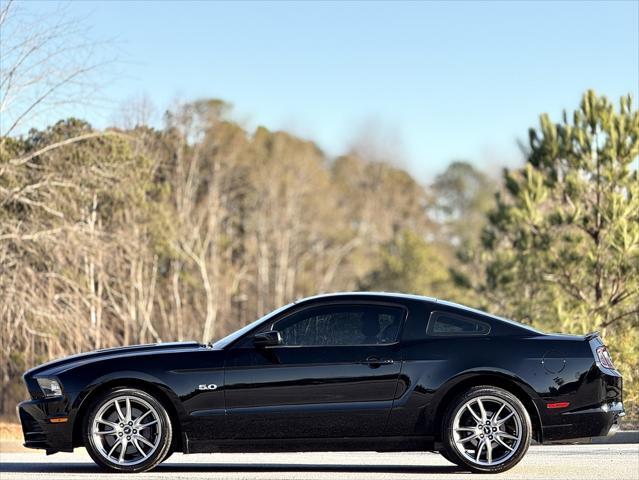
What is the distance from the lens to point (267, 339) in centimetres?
865

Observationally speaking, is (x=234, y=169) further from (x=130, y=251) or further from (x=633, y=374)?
(x=633, y=374)

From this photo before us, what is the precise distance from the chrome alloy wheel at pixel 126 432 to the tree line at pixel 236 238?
29.4 feet

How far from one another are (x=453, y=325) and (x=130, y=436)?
105 inches

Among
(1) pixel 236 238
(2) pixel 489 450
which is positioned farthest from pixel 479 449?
(1) pixel 236 238

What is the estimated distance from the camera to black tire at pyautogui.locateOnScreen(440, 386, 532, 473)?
336 inches

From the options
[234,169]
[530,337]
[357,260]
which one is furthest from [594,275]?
[357,260]

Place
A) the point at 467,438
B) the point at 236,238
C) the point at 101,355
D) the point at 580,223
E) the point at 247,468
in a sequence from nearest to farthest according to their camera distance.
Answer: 1. the point at 467,438
2. the point at 101,355
3. the point at 247,468
4. the point at 580,223
5. the point at 236,238

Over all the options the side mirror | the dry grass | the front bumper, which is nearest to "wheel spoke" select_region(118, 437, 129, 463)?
the front bumper

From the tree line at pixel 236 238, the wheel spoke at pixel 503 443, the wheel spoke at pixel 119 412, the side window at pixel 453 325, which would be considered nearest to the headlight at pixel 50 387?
the wheel spoke at pixel 119 412

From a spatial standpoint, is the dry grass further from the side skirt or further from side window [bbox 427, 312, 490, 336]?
side window [bbox 427, 312, 490, 336]

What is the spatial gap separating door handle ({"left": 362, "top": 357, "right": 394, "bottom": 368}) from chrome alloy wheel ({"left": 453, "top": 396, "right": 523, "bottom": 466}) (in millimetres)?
649

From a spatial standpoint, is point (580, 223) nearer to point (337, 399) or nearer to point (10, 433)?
point (10, 433)

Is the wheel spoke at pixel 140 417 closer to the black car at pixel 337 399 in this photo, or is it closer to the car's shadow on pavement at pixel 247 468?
the black car at pixel 337 399

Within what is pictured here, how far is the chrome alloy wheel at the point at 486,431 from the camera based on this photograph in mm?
8570
